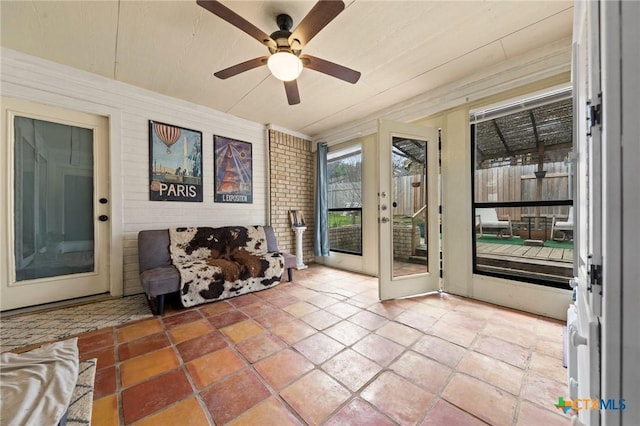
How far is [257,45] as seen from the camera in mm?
2131

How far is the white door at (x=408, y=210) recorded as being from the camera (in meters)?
2.65

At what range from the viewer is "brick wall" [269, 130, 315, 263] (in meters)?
4.13

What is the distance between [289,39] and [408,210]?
2292mm

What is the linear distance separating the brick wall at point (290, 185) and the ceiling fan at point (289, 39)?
6.44 feet

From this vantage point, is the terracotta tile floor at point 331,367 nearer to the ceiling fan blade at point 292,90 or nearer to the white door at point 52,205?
the white door at point 52,205

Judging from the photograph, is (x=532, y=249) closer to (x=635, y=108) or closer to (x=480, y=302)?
(x=480, y=302)

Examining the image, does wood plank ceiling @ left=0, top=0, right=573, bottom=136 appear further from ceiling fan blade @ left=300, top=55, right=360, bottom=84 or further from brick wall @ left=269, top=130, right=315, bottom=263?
brick wall @ left=269, top=130, right=315, bottom=263

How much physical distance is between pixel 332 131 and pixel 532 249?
3.88 meters

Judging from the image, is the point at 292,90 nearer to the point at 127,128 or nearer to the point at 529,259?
the point at 127,128

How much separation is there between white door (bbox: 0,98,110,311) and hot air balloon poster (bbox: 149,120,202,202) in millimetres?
472

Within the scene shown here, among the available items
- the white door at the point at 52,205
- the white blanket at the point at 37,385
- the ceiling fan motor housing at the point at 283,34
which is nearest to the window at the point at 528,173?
the ceiling fan motor housing at the point at 283,34

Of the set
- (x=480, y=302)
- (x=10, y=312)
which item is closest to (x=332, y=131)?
(x=480, y=302)

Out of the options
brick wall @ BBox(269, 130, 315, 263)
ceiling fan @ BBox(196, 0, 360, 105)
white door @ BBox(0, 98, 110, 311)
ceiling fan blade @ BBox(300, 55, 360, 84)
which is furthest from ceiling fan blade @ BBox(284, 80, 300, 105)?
white door @ BBox(0, 98, 110, 311)

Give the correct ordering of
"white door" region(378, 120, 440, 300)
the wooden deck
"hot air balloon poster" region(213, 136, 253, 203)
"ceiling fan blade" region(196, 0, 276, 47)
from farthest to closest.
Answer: "hot air balloon poster" region(213, 136, 253, 203)
the wooden deck
"white door" region(378, 120, 440, 300)
"ceiling fan blade" region(196, 0, 276, 47)
